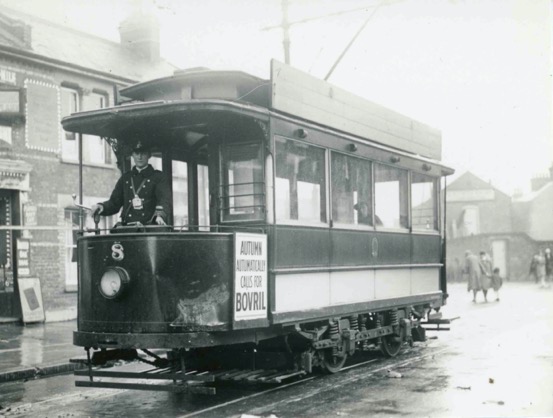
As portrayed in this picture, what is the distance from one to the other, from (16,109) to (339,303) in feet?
36.4

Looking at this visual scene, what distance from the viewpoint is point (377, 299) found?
10328mm

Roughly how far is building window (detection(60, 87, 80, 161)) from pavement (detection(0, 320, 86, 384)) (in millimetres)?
4296

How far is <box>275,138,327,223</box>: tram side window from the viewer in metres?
8.26

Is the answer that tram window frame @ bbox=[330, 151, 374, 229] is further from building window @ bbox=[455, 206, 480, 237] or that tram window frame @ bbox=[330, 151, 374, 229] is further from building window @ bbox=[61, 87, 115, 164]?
building window @ bbox=[455, 206, 480, 237]

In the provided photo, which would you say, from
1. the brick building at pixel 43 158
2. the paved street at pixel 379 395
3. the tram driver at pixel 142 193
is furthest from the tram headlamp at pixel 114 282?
the brick building at pixel 43 158

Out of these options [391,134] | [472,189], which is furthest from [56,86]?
[472,189]

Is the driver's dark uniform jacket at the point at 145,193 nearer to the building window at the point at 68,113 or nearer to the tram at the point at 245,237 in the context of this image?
the tram at the point at 245,237

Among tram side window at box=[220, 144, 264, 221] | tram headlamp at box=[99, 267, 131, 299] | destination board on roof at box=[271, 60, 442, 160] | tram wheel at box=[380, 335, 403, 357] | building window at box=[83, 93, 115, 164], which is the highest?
building window at box=[83, 93, 115, 164]

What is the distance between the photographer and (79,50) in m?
20.5

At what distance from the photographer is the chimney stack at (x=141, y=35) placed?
24188mm

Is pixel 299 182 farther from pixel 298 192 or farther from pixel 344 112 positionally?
pixel 344 112

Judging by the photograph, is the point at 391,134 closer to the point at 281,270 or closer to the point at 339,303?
the point at 339,303

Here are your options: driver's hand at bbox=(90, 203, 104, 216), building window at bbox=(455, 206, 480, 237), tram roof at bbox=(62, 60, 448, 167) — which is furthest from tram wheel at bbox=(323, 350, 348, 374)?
building window at bbox=(455, 206, 480, 237)

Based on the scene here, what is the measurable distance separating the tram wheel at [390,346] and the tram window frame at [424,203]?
67.5 inches
